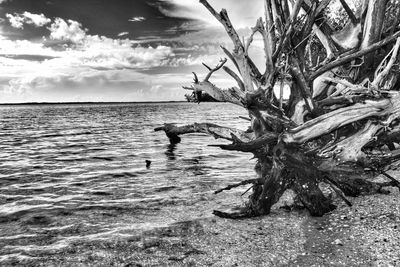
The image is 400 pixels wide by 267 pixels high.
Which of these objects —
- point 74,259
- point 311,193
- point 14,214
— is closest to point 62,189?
point 14,214

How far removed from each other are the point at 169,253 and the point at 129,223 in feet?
7.69

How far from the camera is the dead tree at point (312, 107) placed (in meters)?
6.94

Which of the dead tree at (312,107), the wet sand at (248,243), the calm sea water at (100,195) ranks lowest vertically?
the calm sea water at (100,195)

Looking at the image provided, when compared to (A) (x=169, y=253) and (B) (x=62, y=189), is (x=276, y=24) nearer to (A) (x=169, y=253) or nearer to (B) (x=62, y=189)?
(A) (x=169, y=253)

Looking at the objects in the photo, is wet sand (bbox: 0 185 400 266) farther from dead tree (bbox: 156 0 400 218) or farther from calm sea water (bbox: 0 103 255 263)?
dead tree (bbox: 156 0 400 218)

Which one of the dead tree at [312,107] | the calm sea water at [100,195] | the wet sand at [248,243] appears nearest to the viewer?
the wet sand at [248,243]

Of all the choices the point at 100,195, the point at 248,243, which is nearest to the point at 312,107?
the point at 248,243

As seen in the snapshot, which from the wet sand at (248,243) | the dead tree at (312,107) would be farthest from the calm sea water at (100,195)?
the dead tree at (312,107)

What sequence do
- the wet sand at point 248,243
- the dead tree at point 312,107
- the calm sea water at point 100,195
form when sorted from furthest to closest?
the calm sea water at point 100,195 → the dead tree at point 312,107 → the wet sand at point 248,243

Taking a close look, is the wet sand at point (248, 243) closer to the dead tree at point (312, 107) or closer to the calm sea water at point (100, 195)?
the calm sea water at point (100, 195)

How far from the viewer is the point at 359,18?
8.57 meters

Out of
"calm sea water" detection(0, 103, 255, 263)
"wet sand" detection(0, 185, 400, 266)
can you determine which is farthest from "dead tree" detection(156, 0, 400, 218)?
"calm sea water" detection(0, 103, 255, 263)

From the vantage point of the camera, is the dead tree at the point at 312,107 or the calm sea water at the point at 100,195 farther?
the calm sea water at the point at 100,195

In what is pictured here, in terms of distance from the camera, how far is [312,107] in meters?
7.83
